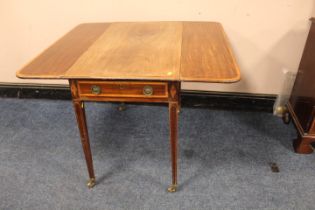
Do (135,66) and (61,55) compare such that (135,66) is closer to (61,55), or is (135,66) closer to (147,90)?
(147,90)

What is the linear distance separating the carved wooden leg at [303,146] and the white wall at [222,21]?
45 cm

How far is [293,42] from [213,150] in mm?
866

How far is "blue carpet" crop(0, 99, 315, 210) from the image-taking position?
1438 mm

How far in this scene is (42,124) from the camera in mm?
2018

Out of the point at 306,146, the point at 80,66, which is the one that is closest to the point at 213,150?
the point at 306,146

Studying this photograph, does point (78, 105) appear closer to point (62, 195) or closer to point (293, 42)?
point (62, 195)

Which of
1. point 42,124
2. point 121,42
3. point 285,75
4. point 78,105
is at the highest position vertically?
point 121,42

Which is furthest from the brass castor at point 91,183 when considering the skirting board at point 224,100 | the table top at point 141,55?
the skirting board at point 224,100

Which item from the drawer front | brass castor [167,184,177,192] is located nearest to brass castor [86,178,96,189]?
brass castor [167,184,177,192]

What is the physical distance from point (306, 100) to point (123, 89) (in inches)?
45.5

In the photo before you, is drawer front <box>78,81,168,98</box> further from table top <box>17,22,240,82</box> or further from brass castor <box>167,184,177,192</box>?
brass castor <box>167,184,177,192</box>

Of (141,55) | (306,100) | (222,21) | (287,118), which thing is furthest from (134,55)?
(287,118)

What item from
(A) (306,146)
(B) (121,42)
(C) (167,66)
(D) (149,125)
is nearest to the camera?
(C) (167,66)

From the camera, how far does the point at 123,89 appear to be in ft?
3.74
